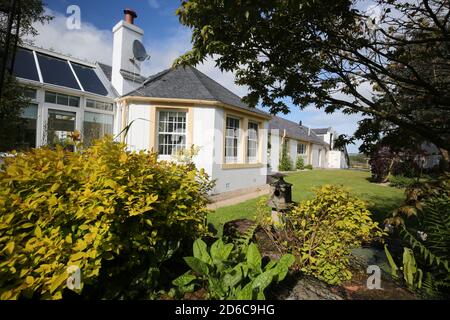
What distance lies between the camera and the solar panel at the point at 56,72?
37.3ft

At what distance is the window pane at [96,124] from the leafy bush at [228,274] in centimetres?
1111

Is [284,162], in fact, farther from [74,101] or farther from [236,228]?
[236,228]

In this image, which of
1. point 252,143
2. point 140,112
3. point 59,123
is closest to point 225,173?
point 252,143

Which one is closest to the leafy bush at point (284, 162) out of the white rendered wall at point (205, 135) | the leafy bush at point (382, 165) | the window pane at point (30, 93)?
the leafy bush at point (382, 165)

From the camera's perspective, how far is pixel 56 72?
12047 millimetres

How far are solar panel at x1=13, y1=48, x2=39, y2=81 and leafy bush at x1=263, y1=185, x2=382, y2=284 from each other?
12.5 m

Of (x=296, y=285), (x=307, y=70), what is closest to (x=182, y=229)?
(x=296, y=285)

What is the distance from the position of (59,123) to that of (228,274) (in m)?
12.2

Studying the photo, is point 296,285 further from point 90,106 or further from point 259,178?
point 90,106

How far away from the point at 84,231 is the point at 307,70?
415cm

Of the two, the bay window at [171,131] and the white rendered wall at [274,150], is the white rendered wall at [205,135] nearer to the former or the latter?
the bay window at [171,131]

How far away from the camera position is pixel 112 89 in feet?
42.8

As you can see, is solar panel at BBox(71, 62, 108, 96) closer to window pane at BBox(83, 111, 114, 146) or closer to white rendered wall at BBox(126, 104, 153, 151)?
window pane at BBox(83, 111, 114, 146)

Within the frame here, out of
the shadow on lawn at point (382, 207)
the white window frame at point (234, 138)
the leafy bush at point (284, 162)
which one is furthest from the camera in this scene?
the leafy bush at point (284, 162)
